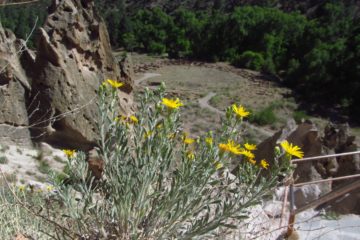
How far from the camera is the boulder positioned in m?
8.40

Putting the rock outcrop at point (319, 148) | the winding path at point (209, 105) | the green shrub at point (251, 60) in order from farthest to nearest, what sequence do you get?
the green shrub at point (251, 60) < the winding path at point (209, 105) < the rock outcrop at point (319, 148)

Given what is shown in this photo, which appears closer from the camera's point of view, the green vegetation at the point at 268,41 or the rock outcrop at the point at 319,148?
the rock outcrop at the point at 319,148

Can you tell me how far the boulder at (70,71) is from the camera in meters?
8.40

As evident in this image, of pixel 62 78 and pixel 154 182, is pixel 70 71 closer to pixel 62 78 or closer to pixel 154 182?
pixel 62 78

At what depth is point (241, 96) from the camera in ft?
88.4

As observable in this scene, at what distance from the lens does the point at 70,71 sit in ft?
28.2

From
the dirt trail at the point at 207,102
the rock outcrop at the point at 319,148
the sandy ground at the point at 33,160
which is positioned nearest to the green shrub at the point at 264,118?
the dirt trail at the point at 207,102

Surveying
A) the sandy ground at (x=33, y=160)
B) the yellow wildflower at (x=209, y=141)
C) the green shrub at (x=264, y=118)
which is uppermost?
the yellow wildflower at (x=209, y=141)

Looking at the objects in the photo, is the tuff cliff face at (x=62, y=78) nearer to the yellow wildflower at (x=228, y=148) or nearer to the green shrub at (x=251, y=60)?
the yellow wildflower at (x=228, y=148)

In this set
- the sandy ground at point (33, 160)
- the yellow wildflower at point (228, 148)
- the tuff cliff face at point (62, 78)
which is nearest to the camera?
the yellow wildflower at point (228, 148)

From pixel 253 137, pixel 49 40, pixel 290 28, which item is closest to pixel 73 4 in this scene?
pixel 49 40

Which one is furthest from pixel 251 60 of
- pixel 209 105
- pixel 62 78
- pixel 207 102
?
pixel 62 78

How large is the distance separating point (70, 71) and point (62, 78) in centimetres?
24

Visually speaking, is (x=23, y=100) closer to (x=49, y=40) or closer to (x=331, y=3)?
(x=49, y=40)
